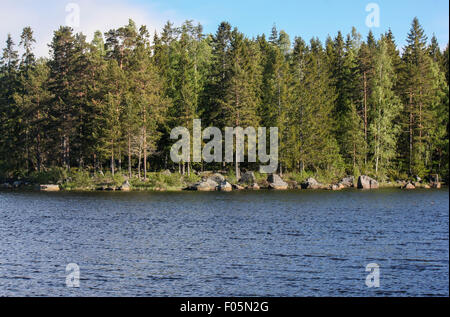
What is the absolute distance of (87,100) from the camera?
7700 centimetres

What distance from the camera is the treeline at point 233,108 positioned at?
75.0m

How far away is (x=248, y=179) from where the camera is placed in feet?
242

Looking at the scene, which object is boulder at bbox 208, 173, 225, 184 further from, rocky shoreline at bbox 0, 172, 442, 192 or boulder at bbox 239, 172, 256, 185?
boulder at bbox 239, 172, 256, 185

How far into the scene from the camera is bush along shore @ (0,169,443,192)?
234 feet

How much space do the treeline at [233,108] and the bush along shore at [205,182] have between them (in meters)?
2.09

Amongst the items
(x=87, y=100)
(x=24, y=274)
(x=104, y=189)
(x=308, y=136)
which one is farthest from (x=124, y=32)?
(x=24, y=274)

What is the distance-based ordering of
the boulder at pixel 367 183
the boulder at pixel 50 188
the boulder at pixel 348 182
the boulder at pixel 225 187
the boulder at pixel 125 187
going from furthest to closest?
1. the boulder at pixel 348 182
2. the boulder at pixel 367 183
3. the boulder at pixel 50 188
4. the boulder at pixel 225 187
5. the boulder at pixel 125 187

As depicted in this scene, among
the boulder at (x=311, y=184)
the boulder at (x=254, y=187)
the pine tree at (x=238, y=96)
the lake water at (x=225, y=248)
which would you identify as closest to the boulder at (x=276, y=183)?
the boulder at (x=254, y=187)

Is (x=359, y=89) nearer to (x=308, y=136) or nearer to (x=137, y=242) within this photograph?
(x=308, y=136)

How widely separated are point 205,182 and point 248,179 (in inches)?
249

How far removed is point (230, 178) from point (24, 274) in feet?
175

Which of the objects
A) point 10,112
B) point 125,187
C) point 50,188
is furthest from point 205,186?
point 10,112

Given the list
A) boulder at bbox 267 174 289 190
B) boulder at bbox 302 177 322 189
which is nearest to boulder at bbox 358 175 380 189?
boulder at bbox 302 177 322 189

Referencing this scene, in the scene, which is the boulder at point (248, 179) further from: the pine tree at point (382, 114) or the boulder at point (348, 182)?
the pine tree at point (382, 114)
